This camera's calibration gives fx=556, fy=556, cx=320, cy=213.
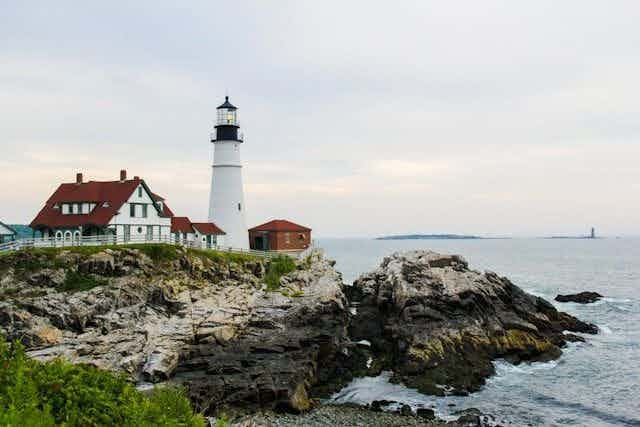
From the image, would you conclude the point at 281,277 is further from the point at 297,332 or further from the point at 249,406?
the point at 249,406

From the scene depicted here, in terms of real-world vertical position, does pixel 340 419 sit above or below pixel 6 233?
below

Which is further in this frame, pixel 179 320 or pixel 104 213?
pixel 104 213

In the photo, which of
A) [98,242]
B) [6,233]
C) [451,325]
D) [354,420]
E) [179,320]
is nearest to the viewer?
[354,420]

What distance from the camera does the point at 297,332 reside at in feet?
112

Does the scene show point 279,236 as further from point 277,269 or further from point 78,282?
point 78,282

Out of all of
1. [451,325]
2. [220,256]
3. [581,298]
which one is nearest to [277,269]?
[220,256]

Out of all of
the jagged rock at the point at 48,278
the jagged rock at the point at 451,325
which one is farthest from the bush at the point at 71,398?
the jagged rock at the point at 48,278

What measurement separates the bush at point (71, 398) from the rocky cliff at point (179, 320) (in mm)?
12921

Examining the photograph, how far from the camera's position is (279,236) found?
58.5m

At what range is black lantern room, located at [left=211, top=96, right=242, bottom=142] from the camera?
5381 cm

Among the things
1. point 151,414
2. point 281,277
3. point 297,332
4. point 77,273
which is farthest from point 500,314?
point 151,414

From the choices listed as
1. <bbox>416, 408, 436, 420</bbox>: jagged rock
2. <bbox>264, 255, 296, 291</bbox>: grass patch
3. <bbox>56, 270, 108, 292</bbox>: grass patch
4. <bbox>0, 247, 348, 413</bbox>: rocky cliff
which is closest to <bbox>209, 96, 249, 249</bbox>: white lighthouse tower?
<bbox>264, 255, 296, 291</bbox>: grass patch

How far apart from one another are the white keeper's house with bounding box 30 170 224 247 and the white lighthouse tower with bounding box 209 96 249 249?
24.7ft

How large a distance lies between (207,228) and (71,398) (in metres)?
43.2
